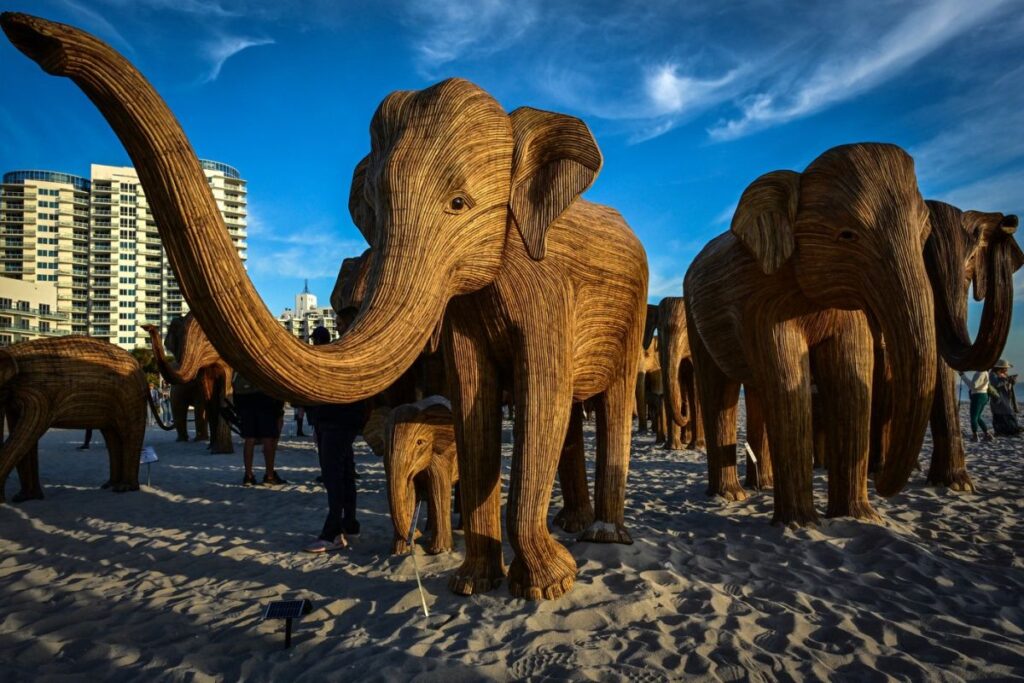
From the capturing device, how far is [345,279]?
20.7 ft

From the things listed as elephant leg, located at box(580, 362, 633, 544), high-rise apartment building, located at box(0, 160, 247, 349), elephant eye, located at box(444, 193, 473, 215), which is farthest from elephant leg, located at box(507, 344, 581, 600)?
high-rise apartment building, located at box(0, 160, 247, 349)

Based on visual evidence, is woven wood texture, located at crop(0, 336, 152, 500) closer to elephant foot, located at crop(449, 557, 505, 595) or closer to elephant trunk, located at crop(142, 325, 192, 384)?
elephant trunk, located at crop(142, 325, 192, 384)

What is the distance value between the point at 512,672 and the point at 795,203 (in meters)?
3.61

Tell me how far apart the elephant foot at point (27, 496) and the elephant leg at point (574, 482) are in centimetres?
622

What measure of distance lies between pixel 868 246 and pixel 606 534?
2582 mm

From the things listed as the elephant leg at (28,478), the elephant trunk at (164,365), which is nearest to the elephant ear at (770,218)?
the elephant trunk at (164,365)

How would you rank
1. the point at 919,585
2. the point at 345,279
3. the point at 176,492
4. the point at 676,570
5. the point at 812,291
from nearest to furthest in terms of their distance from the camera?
the point at 919,585, the point at 676,570, the point at 812,291, the point at 345,279, the point at 176,492

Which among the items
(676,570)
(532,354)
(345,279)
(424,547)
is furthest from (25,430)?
(676,570)

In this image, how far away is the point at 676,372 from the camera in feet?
35.2

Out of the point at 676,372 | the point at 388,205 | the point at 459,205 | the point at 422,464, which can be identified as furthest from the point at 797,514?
the point at 676,372

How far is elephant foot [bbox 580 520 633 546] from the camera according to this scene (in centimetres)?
418

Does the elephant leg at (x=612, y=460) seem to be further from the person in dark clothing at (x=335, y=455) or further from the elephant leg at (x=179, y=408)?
the elephant leg at (x=179, y=408)

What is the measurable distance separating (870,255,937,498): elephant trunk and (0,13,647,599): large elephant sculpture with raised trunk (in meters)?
1.56

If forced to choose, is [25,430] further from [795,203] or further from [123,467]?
[795,203]
